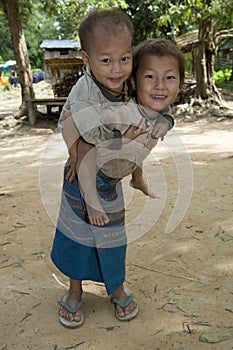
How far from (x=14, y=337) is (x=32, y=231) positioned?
1.16 meters

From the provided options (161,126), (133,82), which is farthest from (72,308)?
(133,82)

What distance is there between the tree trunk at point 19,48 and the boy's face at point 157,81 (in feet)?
26.3

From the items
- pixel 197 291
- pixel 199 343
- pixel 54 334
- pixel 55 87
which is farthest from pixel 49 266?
pixel 55 87

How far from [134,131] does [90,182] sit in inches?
10.7

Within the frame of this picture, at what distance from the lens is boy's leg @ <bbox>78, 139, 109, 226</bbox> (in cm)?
144

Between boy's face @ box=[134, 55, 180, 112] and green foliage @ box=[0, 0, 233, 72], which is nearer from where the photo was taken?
boy's face @ box=[134, 55, 180, 112]

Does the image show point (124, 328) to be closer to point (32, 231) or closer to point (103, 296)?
point (103, 296)

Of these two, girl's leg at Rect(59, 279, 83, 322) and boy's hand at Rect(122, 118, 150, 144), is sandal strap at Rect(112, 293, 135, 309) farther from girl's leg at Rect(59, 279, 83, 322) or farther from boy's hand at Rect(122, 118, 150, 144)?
boy's hand at Rect(122, 118, 150, 144)

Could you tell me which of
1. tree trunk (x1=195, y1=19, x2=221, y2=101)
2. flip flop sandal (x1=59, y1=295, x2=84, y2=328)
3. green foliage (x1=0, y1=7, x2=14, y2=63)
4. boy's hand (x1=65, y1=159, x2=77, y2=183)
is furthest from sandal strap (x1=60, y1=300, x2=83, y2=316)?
green foliage (x1=0, y1=7, x2=14, y2=63)

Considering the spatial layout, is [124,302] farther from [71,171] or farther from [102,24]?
[102,24]

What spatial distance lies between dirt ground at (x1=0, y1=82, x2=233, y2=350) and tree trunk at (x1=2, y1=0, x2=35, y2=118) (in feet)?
17.9

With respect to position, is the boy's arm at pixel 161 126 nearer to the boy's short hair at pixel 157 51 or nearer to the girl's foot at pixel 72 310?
the boy's short hair at pixel 157 51

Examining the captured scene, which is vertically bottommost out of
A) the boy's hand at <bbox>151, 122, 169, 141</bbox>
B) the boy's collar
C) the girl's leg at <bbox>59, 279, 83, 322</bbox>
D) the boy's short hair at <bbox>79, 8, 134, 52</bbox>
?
the girl's leg at <bbox>59, 279, 83, 322</bbox>

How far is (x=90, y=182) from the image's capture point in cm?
148
